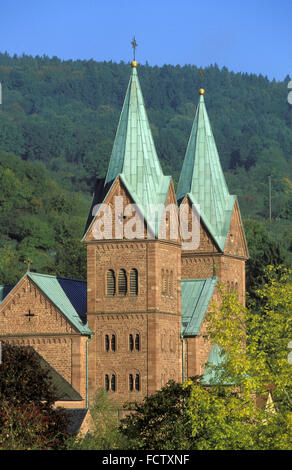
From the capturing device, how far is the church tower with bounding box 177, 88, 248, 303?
7331 cm

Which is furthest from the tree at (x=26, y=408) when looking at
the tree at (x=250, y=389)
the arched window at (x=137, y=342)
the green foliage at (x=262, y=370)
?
the arched window at (x=137, y=342)

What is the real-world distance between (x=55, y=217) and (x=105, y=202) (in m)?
80.4

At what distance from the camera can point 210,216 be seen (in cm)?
7338

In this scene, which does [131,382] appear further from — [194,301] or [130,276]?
[194,301]

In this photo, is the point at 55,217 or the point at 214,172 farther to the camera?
the point at 55,217

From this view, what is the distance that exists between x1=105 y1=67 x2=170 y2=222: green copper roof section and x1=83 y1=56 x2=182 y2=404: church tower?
5 centimetres

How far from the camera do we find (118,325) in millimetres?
65500

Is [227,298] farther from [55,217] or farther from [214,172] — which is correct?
[55,217]

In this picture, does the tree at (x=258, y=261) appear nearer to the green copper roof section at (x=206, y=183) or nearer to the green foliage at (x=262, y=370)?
the green copper roof section at (x=206, y=183)

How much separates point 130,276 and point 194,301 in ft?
21.5

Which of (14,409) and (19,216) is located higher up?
(19,216)

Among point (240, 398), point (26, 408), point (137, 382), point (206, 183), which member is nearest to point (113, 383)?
point (137, 382)

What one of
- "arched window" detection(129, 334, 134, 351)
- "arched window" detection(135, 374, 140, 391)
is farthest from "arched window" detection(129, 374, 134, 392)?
"arched window" detection(129, 334, 134, 351)
